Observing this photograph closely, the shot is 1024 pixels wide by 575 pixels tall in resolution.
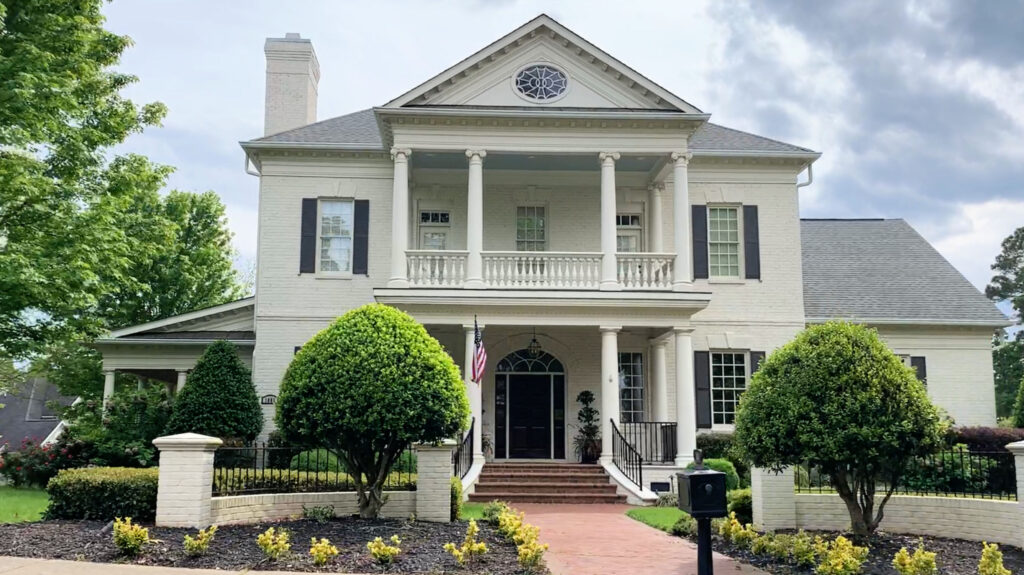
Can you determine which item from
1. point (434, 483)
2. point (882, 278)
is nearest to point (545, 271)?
point (434, 483)

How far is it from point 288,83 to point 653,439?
564 inches

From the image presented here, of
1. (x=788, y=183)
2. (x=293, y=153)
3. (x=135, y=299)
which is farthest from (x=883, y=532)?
(x=135, y=299)

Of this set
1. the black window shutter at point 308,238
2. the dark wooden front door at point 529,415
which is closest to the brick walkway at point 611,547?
the dark wooden front door at point 529,415

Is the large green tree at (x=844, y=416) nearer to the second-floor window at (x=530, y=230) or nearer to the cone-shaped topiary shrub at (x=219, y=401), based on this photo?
the second-floor window at (x=530, y=230)

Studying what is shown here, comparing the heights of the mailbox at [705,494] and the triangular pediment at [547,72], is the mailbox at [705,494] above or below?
below

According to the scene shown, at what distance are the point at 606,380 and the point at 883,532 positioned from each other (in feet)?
25.8

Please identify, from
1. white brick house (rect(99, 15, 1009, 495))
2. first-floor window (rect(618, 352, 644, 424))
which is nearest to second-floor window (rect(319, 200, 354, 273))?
white brick house (rect(99, 15, 1009, 495))

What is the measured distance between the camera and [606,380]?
61.1 ft

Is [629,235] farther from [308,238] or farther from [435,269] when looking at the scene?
[308,238]

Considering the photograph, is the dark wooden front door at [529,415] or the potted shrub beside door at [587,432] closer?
the potted shrub beside door at [587,432]

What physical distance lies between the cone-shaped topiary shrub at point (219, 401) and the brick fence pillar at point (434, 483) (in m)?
7.73

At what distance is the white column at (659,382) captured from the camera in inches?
768

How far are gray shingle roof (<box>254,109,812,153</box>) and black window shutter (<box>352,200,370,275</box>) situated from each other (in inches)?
62.2

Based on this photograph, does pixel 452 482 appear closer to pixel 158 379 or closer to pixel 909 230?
pixel 158 379
